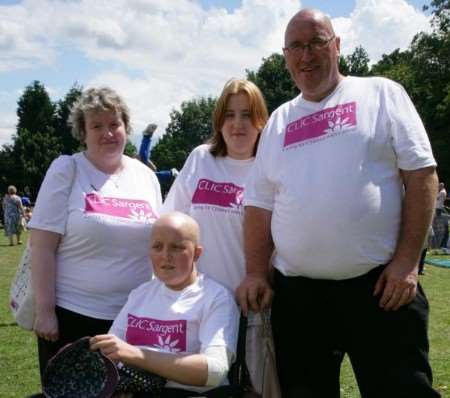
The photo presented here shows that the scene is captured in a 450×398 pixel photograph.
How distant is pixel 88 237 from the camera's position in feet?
9.70

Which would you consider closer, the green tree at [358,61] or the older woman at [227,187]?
the older woman at [227,187]

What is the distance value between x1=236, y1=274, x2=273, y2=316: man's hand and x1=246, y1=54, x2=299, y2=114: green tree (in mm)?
37491

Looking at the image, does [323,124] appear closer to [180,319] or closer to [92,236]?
[180,319]

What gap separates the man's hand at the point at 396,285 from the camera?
251cm

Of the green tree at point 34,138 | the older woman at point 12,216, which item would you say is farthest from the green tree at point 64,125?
the older woman at point 12,216

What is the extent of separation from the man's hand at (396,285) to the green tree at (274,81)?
37749 mm

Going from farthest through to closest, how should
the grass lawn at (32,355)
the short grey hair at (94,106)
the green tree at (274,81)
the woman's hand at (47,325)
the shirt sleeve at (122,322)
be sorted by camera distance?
the green tree at (274,81) → the grass lawn at (32,355) → the short grey hair at (94,106) → the woman's hand at (47,325) → the shirt sleeve at (122,322)

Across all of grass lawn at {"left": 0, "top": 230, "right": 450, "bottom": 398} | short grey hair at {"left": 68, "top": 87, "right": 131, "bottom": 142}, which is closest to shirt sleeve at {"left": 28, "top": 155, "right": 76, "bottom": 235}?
short grey hair at {"left": 68, "top": 87, "right": 131, "bottom": 142}

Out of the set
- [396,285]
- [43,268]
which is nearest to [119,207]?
[43,268]

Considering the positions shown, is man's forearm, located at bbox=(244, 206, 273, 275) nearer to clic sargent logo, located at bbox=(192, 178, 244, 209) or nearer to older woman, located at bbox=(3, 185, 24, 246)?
clic sargent logo, located at bbox=(192, 178, 244, 209)

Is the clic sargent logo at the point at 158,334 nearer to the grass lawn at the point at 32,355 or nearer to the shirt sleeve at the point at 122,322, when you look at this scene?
the shirt sleeve at the point at 122,322

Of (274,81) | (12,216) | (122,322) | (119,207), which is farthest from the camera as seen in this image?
(274,81)

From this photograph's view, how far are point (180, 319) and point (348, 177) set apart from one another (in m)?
1.03

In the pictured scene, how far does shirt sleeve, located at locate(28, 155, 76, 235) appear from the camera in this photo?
2943mm
